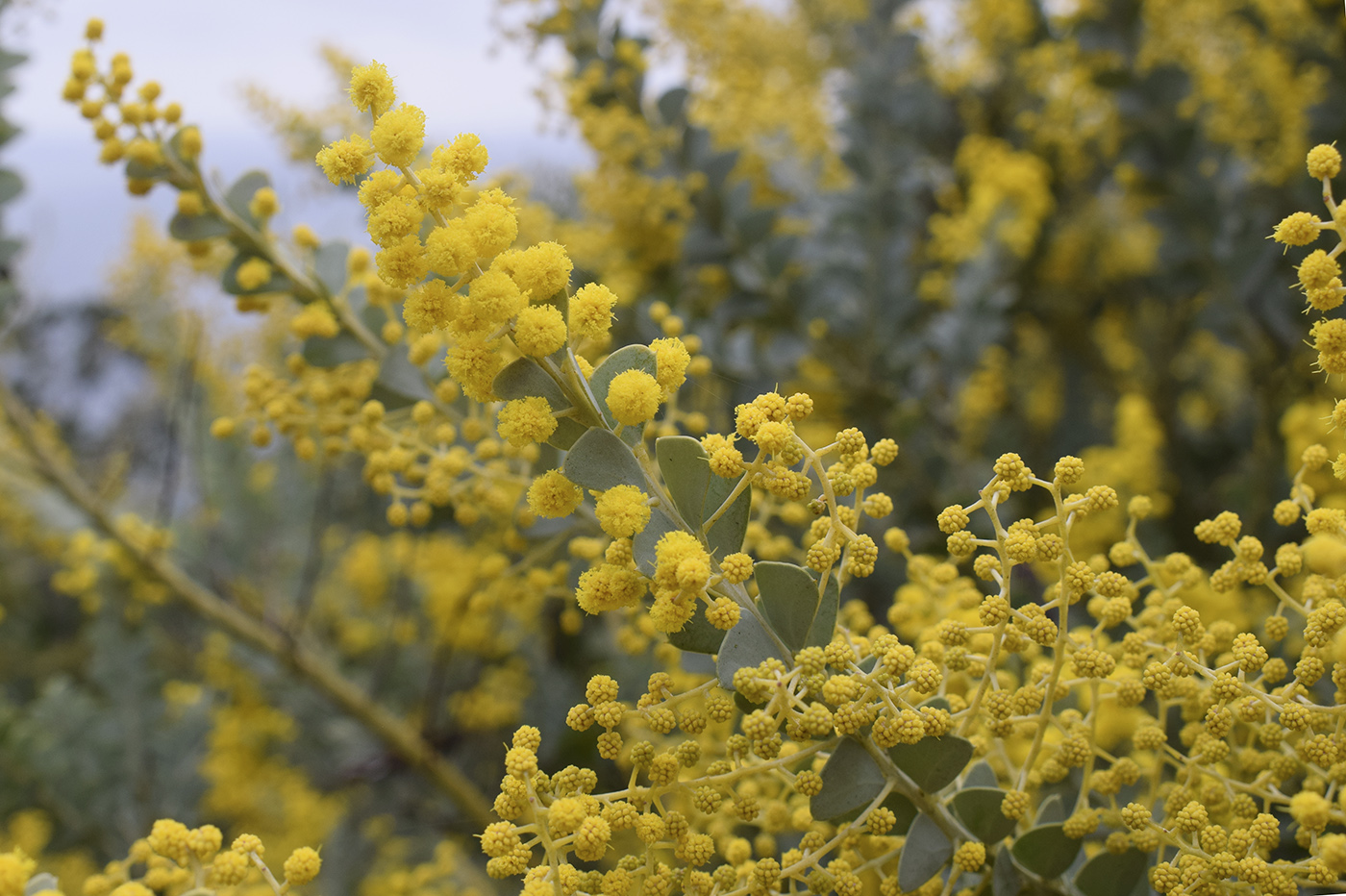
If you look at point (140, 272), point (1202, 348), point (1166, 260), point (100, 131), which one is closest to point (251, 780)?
point (140, 272)

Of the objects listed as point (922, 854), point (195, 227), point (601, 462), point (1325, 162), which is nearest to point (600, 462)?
point (601, 462)

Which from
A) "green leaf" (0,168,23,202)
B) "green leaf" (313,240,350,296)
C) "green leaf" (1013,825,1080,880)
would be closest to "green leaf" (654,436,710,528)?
"green leaf" (1013,825,1080,880)

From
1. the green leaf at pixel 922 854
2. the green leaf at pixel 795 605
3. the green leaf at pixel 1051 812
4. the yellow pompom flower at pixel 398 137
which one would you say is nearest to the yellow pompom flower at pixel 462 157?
the yellow pompom flower at pixel 398 137

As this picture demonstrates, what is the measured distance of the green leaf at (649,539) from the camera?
64 centimetres

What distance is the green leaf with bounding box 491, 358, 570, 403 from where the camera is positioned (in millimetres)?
647

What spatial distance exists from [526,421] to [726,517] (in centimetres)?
17

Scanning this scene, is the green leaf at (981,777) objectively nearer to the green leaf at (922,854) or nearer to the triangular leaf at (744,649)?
the green leaf at (922,854)

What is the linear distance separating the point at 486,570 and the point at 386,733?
690mm

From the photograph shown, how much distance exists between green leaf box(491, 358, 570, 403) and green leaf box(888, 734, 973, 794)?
368 millimetres

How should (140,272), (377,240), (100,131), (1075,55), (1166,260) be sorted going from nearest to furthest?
(377,240), (100,131), (1166,260), (1075,55), (140,272)

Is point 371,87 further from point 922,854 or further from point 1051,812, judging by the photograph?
point 1051,812

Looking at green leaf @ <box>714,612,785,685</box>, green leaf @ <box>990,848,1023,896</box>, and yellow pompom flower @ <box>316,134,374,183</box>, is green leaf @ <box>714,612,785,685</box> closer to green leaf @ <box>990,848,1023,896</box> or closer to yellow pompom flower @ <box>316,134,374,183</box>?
green leaf @ <box>990,848,1023,896</box>

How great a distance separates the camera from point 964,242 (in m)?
1.92

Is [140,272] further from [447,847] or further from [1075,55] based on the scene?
[1075,55]
